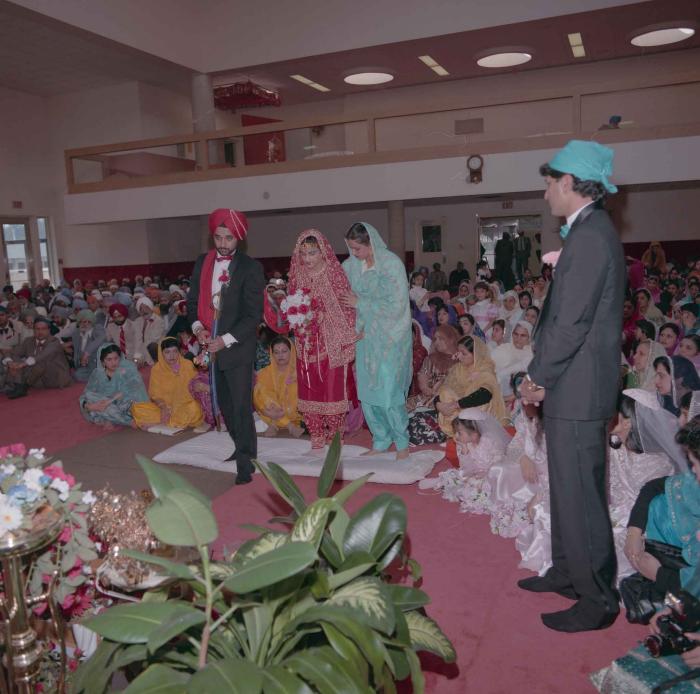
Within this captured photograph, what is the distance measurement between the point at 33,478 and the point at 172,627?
527 mm

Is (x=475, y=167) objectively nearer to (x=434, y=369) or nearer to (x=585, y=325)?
(x=434, y=369)

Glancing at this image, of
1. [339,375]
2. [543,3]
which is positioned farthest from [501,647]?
[543,3]

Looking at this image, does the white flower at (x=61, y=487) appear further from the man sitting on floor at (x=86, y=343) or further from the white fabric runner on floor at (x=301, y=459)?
the man sitting on floor at (x=86, y=343)

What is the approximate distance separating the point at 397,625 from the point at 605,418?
1.14 m

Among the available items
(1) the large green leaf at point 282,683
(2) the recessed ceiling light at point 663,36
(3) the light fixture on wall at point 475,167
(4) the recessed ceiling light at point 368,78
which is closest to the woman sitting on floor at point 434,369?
(1) the large green leaf at point 282,683

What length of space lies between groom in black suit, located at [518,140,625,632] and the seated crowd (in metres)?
0.13

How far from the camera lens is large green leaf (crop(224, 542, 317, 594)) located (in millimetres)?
1107

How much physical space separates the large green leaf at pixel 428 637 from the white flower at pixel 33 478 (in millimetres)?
831

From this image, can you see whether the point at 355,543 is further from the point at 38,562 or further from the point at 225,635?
the point at 38,562

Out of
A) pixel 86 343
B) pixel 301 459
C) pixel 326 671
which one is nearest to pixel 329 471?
pixel 326 671

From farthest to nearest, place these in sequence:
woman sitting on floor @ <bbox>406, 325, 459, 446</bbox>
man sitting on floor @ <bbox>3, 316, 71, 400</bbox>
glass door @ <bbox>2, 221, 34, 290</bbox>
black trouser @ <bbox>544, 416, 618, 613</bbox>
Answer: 1. glass door @ <bbox>2, 221, 34, 290</bbox>
2. man sitting on floor @ <bbox>3, 316, 71, 400</bbox>
3. woman sitting on floor @ <bbox>406, 325, 459, 446</bbox>
4. black trouser @ <bbox>544, 416, 618, 613</bbox>

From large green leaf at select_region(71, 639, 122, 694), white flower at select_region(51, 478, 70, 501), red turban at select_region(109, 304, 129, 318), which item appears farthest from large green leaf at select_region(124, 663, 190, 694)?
red turban at select_region(109, 304, 129, 318)

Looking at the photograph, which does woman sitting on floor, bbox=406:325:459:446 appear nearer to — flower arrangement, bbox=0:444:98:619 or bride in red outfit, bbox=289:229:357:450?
bride in red outfit, bbox=289:229:357:450

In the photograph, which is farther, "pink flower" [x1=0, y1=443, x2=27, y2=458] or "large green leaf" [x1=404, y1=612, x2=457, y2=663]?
"pink flower" [x1=0, y1=443, x2=27, y2=458]
